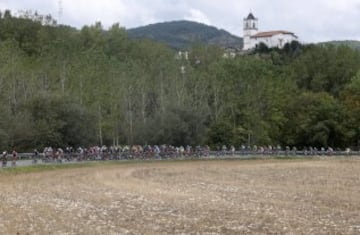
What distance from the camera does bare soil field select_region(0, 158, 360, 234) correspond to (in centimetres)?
2506

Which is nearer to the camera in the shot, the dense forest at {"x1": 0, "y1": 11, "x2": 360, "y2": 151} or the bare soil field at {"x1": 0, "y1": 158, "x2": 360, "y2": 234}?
the bare soil field at {"x1": 0, "y1": 158, "x2": 360, "y2": 234}

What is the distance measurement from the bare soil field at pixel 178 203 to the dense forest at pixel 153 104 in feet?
61.1

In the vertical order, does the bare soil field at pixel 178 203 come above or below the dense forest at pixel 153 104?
below

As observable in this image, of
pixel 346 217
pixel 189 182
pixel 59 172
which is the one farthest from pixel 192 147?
pixel 346 217

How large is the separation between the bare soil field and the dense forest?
1863 centimetres

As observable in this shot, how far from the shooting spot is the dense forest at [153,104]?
74.6m

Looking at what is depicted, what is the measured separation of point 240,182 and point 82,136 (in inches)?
1294

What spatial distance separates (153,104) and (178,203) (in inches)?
2597

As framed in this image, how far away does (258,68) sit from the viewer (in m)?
109

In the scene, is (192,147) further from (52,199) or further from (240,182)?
(52,199)

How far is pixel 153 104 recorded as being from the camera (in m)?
98.8

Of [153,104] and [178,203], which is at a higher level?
[153,104]

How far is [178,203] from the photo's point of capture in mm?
33219

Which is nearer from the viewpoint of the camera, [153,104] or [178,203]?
[178,203]
